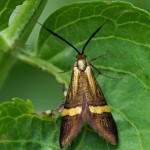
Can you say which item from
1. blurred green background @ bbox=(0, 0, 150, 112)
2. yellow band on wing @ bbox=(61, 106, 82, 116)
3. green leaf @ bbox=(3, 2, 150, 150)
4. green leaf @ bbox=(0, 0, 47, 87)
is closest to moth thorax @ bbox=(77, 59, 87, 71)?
green leaf @ bbox=(3, 2, 150, 150)

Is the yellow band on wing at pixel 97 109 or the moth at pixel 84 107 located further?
the yellow band on wing at pixel 97 109

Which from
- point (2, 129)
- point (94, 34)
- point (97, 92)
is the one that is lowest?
point (2, 129)

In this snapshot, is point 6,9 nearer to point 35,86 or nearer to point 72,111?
point 72,111

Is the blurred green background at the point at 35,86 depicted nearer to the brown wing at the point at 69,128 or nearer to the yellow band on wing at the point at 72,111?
the yellow band on wing at the point at 72,111

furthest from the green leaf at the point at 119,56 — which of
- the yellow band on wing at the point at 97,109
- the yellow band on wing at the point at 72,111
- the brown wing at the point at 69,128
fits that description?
the yellow band on wing at the point at 72,111

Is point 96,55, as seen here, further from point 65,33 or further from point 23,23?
point 23,23

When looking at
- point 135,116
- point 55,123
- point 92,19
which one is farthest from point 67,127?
point 92,19
